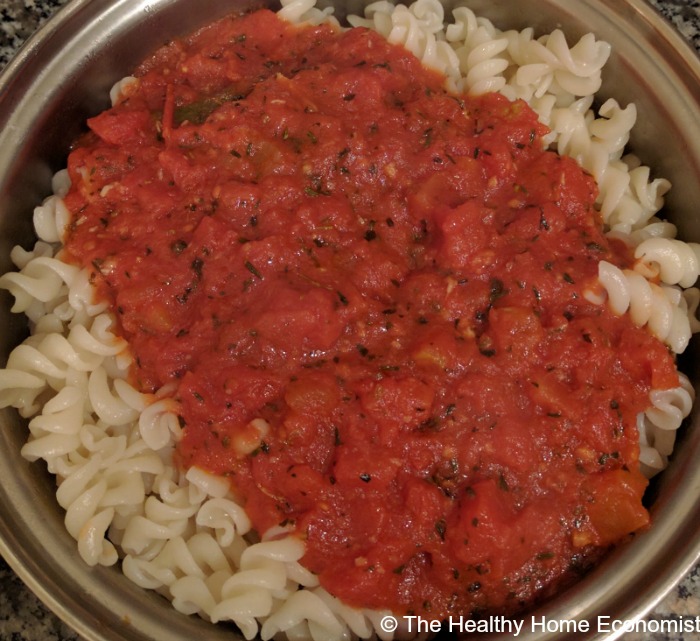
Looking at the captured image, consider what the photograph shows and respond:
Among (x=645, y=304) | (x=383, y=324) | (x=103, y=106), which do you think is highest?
(x=645, y=304)

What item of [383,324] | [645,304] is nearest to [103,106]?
[383,324]

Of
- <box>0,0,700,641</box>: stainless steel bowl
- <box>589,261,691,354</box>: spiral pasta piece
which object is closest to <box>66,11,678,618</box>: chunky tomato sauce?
<box>589,261,691,354</box>: spiral pasta piece

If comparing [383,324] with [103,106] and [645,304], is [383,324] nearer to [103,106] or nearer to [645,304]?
[645,304]

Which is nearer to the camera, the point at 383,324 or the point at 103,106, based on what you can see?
the point at 383,324

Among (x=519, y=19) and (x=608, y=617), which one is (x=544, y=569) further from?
(x=519, y=19)

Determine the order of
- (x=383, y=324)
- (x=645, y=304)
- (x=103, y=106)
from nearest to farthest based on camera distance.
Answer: (x=383, y=324) < (x=645, y=304) < (x=103, y=106)

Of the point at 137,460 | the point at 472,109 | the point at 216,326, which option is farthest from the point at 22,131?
the point at 472,109
